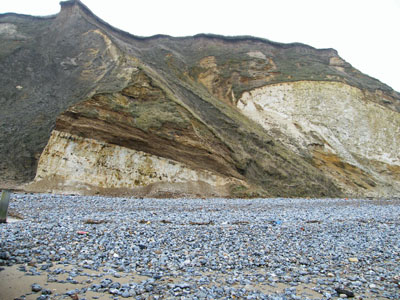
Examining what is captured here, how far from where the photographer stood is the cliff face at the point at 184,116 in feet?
48.5

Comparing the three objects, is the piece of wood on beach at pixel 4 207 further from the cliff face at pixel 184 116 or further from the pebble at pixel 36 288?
the cliff face at pixel 184 116

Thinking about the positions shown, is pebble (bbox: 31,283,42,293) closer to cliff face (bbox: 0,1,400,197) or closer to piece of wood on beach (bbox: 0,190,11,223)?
piece of wood on beach (bbox: 0,190,11,223)

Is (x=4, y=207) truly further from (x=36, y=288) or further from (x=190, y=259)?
(x=190, y=259)

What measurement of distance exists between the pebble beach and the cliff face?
7.01 meters

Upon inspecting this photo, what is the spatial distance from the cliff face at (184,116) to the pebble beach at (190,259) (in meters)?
7.01

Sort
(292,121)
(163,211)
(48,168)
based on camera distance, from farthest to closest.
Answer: (292,121)
(48,168)
(163,211)

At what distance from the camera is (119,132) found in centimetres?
1501

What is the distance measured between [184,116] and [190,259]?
12116mm

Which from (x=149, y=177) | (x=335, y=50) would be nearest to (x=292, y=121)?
(x=335, y=50)

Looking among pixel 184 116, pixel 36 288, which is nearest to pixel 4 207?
pixel 36 288

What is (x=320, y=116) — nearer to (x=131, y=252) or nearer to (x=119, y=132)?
(x=119, y=132)

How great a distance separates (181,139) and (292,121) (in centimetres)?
1486

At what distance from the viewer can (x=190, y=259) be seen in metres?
4.84

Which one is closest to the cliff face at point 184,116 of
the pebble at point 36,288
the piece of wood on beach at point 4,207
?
the piece of wood on beach at point 4,207
